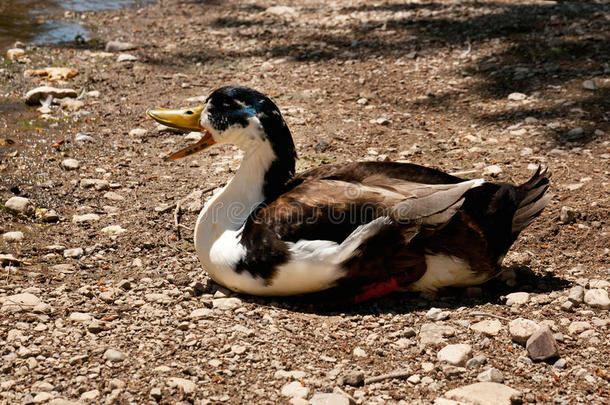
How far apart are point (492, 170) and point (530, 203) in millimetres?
1446

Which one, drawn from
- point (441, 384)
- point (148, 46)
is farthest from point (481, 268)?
point (148, 46)

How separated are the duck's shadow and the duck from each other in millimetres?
60

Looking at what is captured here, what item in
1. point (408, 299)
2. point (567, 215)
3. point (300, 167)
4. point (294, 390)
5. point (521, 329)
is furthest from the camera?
point (300, 167)

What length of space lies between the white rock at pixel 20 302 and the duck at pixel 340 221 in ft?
3.49

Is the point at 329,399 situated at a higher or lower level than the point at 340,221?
lower

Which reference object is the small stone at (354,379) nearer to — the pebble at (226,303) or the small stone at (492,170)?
the pebble at (226,303)

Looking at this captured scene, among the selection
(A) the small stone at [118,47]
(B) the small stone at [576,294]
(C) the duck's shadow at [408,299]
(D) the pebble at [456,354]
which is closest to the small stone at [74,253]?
(C) the duck's shadow at [408,299]

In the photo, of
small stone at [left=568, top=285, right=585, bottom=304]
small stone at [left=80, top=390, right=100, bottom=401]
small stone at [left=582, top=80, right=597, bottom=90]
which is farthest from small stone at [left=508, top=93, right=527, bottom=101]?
small stone at [left=80, top=390, right=100, bottom=401]

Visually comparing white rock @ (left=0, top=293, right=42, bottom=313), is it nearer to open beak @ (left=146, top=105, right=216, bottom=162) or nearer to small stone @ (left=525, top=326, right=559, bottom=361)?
open beak @ (left=146, top=105, right=216, bottom=162)

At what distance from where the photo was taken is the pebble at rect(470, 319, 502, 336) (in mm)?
4059

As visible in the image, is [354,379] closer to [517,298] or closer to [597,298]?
[517,298]

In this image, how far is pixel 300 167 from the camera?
6.43m

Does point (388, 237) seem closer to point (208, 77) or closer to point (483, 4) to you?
point (208, 77)

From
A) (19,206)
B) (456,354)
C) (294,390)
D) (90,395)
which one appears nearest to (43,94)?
(19,206)
